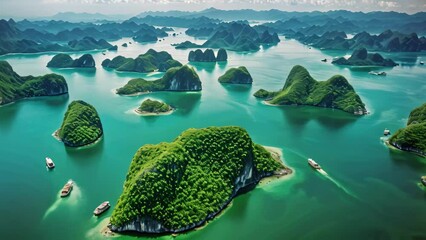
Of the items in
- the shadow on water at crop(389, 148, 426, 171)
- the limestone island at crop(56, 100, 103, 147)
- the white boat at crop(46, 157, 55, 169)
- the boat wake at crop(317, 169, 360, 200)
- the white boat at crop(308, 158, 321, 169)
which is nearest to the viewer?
the boat wake at crop(317, 169, 360, 200)

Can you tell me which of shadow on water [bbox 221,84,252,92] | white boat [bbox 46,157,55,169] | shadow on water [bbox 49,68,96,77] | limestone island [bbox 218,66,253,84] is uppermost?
white boat [bbox 46,157,55,169]

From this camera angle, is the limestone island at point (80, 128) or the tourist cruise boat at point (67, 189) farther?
the limestone island at point (80, 128)

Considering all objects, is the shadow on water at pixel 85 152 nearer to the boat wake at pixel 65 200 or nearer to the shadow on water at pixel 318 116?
the boat wake at pixel 65 200

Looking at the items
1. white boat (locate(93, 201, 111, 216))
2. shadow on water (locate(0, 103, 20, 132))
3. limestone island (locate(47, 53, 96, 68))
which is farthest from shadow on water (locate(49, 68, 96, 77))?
white boat (locate(93, 201, 111, 216))

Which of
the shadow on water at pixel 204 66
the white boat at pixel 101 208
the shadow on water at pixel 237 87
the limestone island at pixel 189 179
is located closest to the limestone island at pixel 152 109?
the shadow on water at pixel 237 87

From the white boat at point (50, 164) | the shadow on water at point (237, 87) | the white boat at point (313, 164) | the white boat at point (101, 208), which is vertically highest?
the white boat at point (313, 164)

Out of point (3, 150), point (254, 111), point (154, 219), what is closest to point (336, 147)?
point (254, 111)

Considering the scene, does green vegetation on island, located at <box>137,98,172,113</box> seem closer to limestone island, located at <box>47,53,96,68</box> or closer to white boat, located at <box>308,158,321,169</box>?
white boat, located at <box>308,158,321,169</box>
